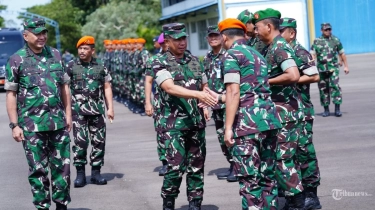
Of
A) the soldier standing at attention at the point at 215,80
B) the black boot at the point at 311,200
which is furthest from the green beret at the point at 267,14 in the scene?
the soldier standing at attention at the point at 215,80

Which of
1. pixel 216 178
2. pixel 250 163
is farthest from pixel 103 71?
pixel 250 163

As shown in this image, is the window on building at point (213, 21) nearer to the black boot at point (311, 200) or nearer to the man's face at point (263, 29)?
the black boot at point (311, 200)

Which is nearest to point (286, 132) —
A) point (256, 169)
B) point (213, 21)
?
point (256, 169)

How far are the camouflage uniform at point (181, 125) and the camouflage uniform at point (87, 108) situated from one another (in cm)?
265

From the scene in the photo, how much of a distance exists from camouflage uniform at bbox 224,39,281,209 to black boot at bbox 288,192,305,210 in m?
0.90

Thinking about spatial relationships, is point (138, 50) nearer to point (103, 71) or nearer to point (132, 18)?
point (103, 71)

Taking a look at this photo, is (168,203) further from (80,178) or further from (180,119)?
(80,178)

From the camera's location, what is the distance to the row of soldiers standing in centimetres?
1969

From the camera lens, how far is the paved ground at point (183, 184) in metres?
8.84

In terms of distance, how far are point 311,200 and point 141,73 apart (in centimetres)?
1231

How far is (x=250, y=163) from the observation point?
263 inches

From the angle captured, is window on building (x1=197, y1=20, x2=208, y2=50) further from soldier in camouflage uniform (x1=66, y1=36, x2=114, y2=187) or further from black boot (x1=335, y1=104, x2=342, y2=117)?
soldier in camouflage uniform (x1=66, y1=36, x2=114, y2=187)

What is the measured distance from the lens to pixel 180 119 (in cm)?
778

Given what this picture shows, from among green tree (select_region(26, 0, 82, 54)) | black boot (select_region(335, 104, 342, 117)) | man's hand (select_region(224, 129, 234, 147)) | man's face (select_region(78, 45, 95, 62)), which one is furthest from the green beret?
green tree (select_region(26, 0, 82, 54))
